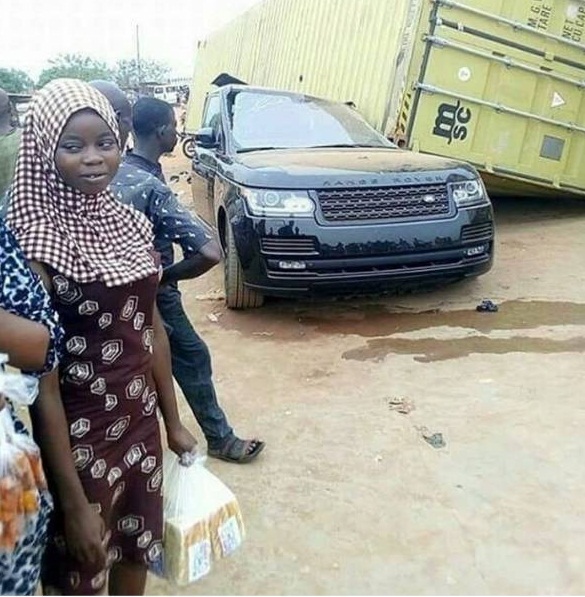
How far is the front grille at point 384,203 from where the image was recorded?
4.97 meters

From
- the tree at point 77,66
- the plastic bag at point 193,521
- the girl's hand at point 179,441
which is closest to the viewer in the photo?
the plastic bag at point 193,521

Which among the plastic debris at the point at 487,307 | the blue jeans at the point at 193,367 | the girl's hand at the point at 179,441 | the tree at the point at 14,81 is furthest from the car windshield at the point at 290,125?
the tree at the point at 14,81

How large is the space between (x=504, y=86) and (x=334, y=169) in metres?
3.73

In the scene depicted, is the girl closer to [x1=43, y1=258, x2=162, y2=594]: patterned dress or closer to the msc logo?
[x1=43, y1=258, x2=162, y2=594]: patterned dress

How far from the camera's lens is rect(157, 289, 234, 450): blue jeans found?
9.86 ft

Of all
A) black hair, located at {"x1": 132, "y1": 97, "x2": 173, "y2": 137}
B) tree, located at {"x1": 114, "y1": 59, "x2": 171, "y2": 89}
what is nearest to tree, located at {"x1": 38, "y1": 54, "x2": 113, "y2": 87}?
tree, located at {"x1": 114, "y1": 59, "x2": 171, "y2": 89}

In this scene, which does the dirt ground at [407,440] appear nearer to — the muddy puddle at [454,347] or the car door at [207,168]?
the muddy puddle at [454,347]

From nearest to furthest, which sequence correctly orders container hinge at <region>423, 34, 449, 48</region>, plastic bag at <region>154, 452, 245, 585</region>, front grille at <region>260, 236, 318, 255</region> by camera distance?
1. plastic bag at <region>154, 452, 245, 585</region>
2. front grille at <region>260, 236, 318, 255</region>
3. container hinge at <region>423, 34, 449, 48</region>

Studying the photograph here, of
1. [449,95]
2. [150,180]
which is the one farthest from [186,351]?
[449,95]

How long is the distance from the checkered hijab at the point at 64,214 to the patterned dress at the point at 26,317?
5 centimetres

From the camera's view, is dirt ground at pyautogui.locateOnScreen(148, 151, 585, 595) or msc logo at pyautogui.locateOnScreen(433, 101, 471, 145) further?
msc logo at pyautogui.locateOnScreen(433, 101, 471, 145)

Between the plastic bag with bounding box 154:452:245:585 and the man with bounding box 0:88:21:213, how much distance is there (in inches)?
86.7

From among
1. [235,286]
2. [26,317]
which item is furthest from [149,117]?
[235,286]

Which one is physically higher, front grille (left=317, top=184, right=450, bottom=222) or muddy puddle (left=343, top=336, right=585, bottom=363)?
front grille (left=317, top=184, right=450, bottom=222)
